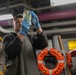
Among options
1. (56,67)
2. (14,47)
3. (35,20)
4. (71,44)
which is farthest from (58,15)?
(14,47)

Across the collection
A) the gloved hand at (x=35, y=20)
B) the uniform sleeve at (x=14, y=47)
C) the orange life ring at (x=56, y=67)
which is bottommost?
the orange life ring at (x=56, y=67)

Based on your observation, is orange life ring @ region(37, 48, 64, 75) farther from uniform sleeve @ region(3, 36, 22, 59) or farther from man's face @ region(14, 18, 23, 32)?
uniform sleeve @ region(3, 36, 22, 59)

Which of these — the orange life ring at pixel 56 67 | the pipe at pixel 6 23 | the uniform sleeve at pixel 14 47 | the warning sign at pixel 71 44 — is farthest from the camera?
the pipe at pixel 6 23

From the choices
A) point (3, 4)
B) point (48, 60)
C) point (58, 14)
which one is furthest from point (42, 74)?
point (3, 4)

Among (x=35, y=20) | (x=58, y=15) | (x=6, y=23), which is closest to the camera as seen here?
(x=35, y=20)

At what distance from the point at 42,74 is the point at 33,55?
1527 millimetres

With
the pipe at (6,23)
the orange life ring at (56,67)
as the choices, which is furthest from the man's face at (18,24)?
the pipe at (6,23)

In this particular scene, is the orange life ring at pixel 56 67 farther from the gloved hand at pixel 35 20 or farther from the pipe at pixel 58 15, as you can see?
the gloved hand at pixel 35 20

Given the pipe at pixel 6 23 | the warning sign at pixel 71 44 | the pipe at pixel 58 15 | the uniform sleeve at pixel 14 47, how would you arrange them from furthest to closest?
the pipe at pixel 6 23
the warning sign at pixel 71 44
the pipe at pixel 58 15
the uniform sleeve at pixel 14 47

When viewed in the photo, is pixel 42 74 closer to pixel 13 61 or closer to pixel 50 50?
pixel 50 50

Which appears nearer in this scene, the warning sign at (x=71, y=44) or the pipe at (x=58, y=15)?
the pipe at (x=58, y=15)

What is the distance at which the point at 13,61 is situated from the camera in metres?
1.39

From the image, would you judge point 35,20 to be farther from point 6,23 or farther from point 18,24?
point 6,23

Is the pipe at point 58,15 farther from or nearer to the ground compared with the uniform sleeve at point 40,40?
farther from the ground
